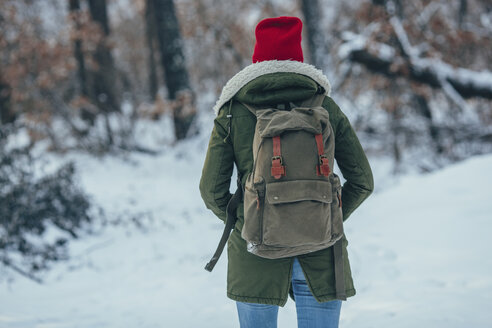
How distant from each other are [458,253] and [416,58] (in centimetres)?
420

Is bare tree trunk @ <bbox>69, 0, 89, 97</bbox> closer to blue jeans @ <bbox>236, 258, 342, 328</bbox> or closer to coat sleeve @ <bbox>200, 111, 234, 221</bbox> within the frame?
coat sleeve @ <bbox>200, 111, 234, 221</bbox>

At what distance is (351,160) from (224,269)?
2.80 meters

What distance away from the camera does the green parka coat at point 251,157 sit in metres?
1.76

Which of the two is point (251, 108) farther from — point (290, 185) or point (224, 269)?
point (224, 269)

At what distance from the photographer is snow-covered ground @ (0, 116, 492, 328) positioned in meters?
3.40

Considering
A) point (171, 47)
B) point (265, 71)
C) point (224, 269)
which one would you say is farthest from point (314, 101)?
point (171, 47)

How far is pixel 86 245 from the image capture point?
5.02 m

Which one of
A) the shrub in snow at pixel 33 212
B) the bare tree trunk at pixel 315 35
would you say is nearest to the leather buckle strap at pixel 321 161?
the shrub in snow at pixel 33 212

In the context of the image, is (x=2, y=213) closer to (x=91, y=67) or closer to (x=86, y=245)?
(x=86, y=245)

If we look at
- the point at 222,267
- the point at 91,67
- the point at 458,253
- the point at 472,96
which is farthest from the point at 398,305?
the point at 91,67

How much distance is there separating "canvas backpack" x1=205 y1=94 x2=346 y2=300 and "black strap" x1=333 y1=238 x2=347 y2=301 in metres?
0.12

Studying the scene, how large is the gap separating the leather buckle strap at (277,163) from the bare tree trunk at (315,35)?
5.92 meters

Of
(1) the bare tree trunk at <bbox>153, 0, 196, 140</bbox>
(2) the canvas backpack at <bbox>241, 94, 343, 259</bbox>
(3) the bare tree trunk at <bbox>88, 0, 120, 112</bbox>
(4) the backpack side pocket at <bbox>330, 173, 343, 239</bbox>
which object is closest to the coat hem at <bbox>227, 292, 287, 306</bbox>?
(2) the canvas backpack at <bbox>241, 94, 343, 259</bbox>

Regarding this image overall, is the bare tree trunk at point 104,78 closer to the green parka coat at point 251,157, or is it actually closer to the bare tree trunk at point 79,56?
the bare tree trunk at point 79,56
